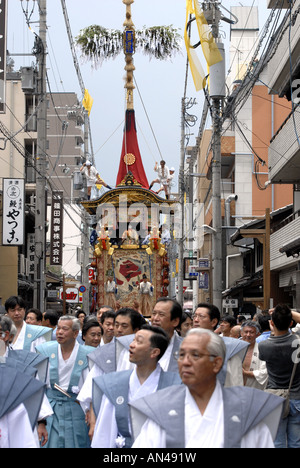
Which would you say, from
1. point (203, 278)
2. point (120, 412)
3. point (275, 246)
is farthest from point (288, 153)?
point (120, 412)

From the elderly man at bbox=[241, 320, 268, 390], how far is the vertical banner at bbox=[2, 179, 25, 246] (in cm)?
1507

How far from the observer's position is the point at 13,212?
2359 centimetres

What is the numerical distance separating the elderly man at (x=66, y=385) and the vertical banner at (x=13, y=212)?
15566mm

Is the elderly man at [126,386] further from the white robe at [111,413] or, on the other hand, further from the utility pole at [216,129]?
the utility pole at [216,129]

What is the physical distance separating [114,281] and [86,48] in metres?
11.5

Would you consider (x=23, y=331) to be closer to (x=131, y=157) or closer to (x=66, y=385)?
(x=66, y=385)

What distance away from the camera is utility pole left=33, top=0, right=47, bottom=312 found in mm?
19797

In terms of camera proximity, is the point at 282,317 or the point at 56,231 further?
the point at 56,231

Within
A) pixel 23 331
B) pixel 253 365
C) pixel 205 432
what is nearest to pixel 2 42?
pixel 23 331

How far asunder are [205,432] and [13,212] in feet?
66.4

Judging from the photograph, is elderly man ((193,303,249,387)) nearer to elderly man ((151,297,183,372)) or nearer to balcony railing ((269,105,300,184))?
elderly man ((151,297,183,372))

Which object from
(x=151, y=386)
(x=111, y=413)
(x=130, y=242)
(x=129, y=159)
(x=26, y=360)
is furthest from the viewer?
(x=129, y=159)

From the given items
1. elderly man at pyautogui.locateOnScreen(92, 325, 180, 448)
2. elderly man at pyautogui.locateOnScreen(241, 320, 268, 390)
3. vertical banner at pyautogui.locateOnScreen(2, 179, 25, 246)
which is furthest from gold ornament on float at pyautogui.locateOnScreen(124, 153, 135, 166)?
elderly man at pyautogui.locateOnScreen(92, 325, 180, 448)

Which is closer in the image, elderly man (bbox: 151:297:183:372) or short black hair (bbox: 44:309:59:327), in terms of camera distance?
elderly man (bbox: 151:297:183:372)
